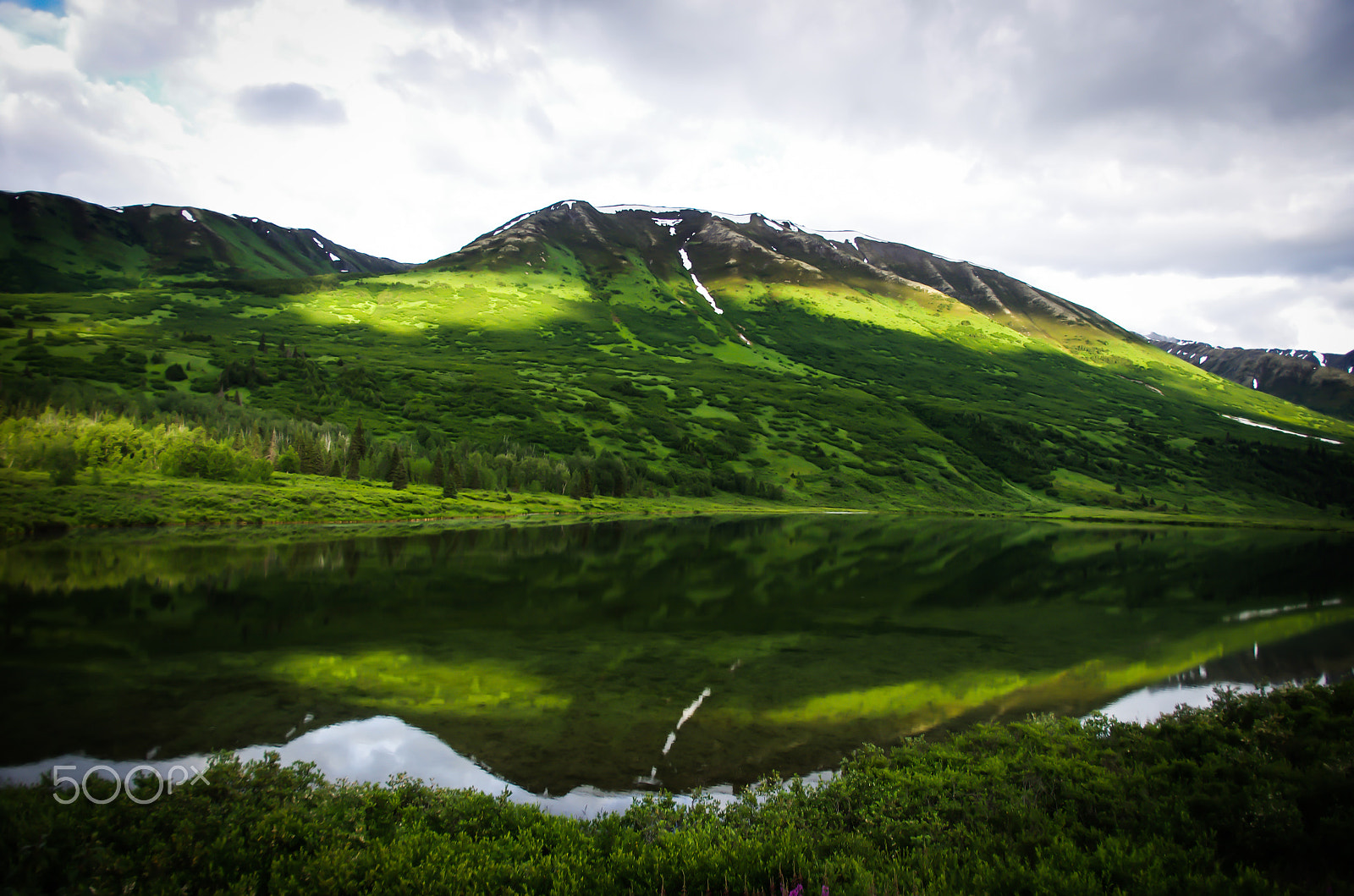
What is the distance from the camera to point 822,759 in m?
13.4

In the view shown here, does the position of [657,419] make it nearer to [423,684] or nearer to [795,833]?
[423,684]

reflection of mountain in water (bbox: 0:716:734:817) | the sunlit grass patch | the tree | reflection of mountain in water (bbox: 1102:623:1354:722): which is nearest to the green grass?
the tree

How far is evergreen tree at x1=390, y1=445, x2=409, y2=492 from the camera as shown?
7451 cm

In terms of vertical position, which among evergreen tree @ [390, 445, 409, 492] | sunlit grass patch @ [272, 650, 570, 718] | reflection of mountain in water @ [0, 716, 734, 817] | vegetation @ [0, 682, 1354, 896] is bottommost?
evergreen tree @ [390, 445, 409, 492]

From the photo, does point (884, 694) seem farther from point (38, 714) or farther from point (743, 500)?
point (743, 500)

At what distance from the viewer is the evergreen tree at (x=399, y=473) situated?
74.5 m

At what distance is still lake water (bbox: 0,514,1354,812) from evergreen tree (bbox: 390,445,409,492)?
29.1 m

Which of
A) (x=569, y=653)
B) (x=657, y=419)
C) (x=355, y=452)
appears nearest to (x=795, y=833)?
(x=569, y=653)

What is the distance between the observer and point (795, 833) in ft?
29.9

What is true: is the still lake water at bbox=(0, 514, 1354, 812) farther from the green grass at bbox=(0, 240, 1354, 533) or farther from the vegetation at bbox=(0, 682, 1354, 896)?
the green grass at bbox=(0, 240, 1354, 533)

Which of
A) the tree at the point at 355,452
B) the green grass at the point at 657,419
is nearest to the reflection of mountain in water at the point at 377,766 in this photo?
the tree at the point at 355,452

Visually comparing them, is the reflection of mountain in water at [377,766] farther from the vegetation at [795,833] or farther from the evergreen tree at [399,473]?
the evergreen tree at [399,473]

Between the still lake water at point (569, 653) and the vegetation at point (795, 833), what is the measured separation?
2.17 m

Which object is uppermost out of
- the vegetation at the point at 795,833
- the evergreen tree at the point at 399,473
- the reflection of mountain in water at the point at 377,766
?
the vegetation at the point at 795,833
